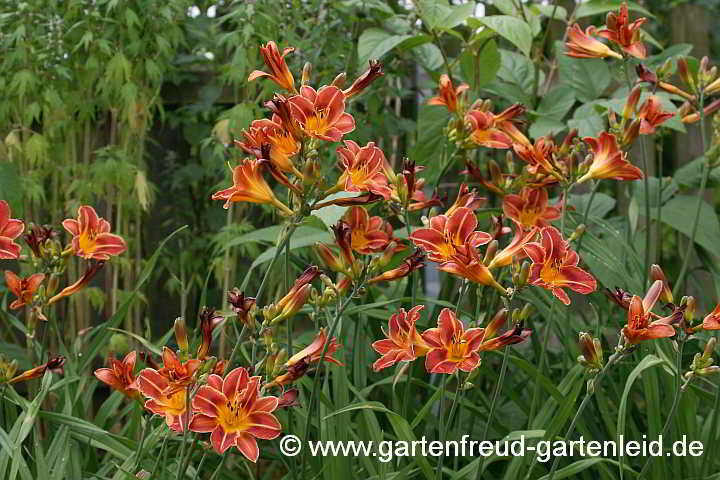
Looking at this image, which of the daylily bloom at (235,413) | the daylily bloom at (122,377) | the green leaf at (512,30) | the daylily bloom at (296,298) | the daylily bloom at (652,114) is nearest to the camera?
the daylily bloom at (235,413)

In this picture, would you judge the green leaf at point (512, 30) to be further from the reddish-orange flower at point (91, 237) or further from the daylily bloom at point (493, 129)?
the reddish-orange flower at point (91, 237)

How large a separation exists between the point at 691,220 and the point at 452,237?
1.29 metres

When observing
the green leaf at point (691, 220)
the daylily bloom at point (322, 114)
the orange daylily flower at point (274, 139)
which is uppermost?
the daylily bloom at point (322, 114)

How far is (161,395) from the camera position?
1225mm

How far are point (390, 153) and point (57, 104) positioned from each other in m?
1.13

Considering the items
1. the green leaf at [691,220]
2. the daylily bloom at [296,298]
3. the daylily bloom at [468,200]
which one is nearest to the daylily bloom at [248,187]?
the daylily bloom at [296,298]

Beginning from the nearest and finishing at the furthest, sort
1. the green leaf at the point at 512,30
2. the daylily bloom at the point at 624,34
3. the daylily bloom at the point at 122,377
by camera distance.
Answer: the daylily bloom at the point at 122,377
the daylily bloom at the point at 624,34
the green leaf at the point at 512,30

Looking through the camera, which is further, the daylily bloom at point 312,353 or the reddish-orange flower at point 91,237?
the reddish-orange flower at point 91,237

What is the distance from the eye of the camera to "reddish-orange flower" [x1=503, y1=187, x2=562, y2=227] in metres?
1.81

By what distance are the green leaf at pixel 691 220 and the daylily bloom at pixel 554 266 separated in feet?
3.69

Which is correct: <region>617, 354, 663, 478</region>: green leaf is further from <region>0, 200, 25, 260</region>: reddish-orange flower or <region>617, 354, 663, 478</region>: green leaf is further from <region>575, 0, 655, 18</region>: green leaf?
<region>575, 0, 655, 18</region>: green leaf

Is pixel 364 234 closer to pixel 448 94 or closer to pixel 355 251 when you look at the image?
pixel 355 251

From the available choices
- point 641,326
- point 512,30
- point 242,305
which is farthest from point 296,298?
point 512,30

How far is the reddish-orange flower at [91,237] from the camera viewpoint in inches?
65.5
